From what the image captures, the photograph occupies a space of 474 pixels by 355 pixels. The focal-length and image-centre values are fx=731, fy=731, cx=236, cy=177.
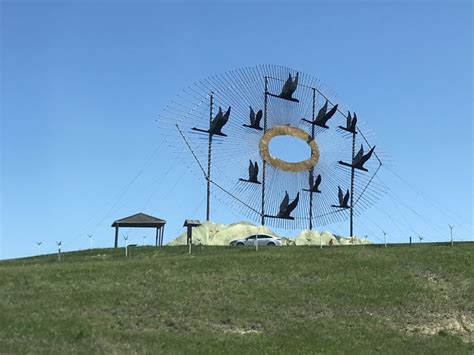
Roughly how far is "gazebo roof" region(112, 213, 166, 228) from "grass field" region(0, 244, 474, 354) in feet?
50.2

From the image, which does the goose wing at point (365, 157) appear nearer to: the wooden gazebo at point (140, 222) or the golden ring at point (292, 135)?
the golden ring at point (292, 135)

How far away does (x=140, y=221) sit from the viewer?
1919 inches

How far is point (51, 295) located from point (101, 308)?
8.49ft

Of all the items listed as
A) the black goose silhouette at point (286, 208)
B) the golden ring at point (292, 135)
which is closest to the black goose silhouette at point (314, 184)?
the golden ring at point (292, 135)

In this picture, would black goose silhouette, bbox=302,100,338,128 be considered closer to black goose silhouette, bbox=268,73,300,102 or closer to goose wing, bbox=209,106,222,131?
black goose silhouette, bbox=268,73,300,102

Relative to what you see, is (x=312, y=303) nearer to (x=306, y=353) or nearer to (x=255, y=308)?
(x=255, y=308)

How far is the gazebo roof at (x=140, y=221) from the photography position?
159 feet

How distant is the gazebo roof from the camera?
1913 inches

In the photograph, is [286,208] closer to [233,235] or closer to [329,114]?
[233,235]

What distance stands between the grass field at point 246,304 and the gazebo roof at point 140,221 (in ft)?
50.2

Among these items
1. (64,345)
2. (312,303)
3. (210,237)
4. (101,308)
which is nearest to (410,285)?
(312,303)

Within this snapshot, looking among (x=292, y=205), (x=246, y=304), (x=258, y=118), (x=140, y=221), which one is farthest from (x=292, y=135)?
(x=246, y=304)

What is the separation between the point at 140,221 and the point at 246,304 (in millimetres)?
25133

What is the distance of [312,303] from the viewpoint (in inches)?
985
